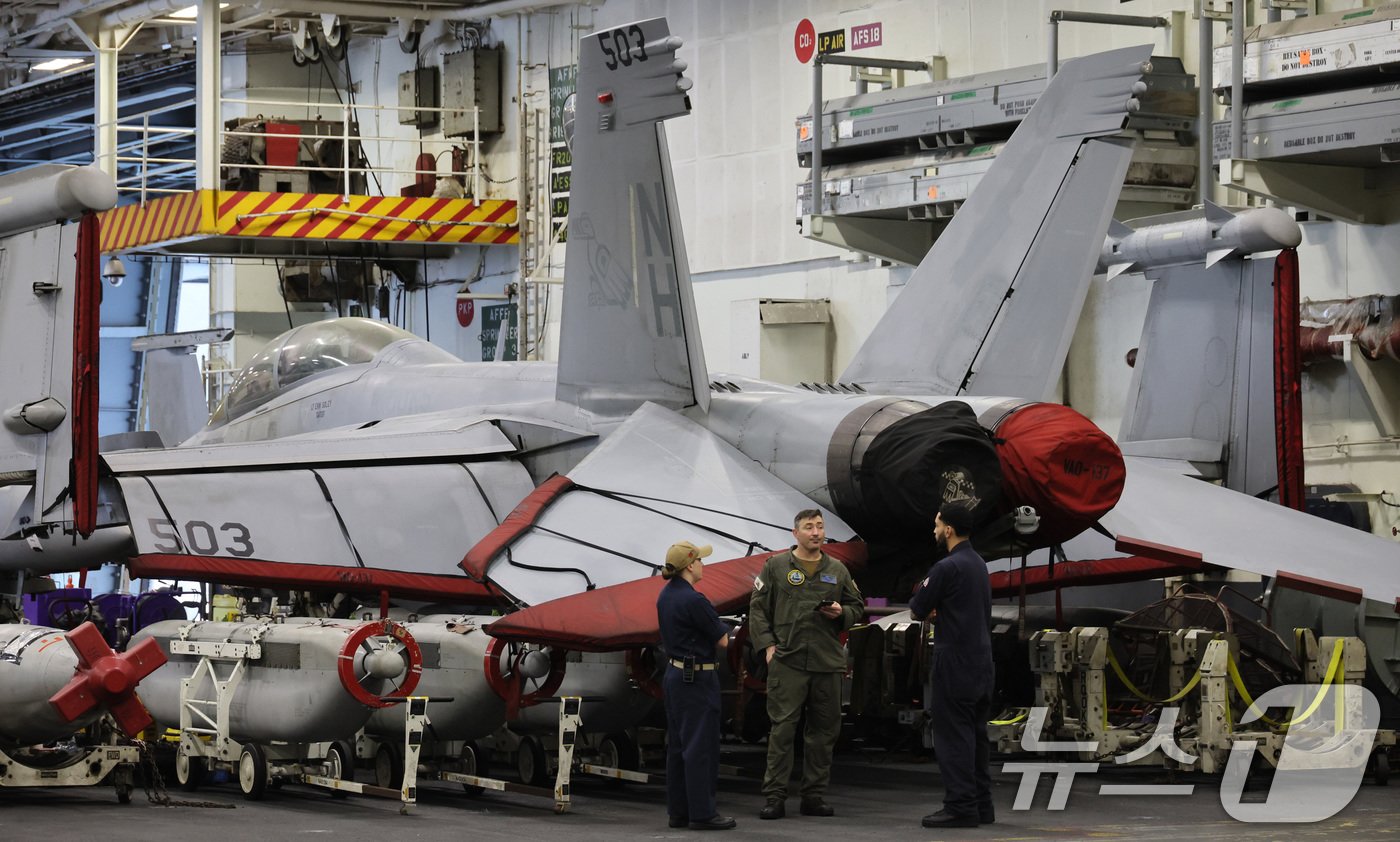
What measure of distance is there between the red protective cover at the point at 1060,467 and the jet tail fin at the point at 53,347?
478 cm

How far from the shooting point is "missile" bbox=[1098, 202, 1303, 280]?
A: 11578mm

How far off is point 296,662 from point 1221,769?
16.7 feet

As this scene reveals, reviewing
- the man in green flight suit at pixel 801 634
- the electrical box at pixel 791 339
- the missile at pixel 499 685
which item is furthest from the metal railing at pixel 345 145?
the man in green flight suit at pixel 801 634

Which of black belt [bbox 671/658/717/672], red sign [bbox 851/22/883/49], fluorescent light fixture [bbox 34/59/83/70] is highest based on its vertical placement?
fluorescent light fixture [bbox 34/59/83/70]

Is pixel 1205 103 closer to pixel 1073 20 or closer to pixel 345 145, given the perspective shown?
pixel 1073 20

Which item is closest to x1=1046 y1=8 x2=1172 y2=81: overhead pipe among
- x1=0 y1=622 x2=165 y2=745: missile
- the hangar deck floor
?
the hangar deck floor

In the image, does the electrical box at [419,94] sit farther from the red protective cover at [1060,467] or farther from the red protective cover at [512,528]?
the red protective cover at [1060,467]

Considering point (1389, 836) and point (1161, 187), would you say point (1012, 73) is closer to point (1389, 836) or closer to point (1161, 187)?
point (1161, 187)

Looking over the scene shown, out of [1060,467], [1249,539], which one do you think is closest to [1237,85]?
[1249,539]

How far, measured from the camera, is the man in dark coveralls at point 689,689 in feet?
26.9

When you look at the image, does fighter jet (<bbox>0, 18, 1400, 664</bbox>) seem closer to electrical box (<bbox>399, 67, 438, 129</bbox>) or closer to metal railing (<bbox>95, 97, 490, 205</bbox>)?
metal railing (<bbox>95, 97, 490, 205</bbox>)

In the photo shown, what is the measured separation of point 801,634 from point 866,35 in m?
10.0

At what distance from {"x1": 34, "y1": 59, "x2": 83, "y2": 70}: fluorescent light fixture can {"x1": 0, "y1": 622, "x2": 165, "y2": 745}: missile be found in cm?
1834

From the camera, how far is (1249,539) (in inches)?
392
